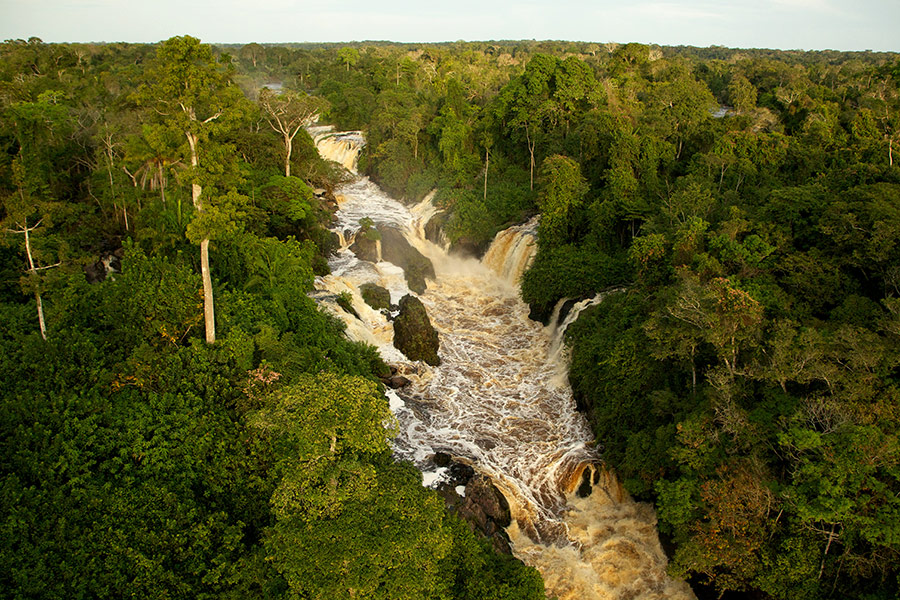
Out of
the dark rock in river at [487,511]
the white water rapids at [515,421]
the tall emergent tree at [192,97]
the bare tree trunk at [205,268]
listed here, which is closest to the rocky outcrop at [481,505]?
the dark rock in river at [487,511]

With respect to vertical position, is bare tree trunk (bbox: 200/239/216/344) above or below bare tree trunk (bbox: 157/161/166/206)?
below

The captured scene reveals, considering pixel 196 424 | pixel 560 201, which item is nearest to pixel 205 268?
pixel 196 424

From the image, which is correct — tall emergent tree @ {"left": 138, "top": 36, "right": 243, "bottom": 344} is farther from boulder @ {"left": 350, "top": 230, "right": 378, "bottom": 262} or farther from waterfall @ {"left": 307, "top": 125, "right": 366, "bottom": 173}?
waterfall @ {"left": 307, "top": 125, "right": 366, "bottom": 173}

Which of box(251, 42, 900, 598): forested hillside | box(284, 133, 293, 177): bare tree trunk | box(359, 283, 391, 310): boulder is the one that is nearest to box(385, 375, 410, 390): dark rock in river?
box(359, 283, 391, 310): boulder

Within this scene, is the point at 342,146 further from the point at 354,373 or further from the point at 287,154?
the point at 354,373

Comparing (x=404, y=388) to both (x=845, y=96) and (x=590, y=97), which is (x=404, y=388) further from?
(x=845, y=96)

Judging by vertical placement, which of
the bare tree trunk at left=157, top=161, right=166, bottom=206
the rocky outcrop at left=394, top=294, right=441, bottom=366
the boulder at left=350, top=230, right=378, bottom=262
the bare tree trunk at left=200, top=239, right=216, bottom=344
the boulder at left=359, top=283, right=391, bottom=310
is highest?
the bare tree trunk at left=157, top=161, right=166, bottom=206

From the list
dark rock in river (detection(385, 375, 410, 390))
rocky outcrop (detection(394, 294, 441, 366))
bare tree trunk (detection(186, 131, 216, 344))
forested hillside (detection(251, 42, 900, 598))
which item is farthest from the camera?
rocky outcrop (detection(394, 294, 441, 366))

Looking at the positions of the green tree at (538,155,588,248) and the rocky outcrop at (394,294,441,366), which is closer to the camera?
the rocky outcrop at (394,294,441,366)
